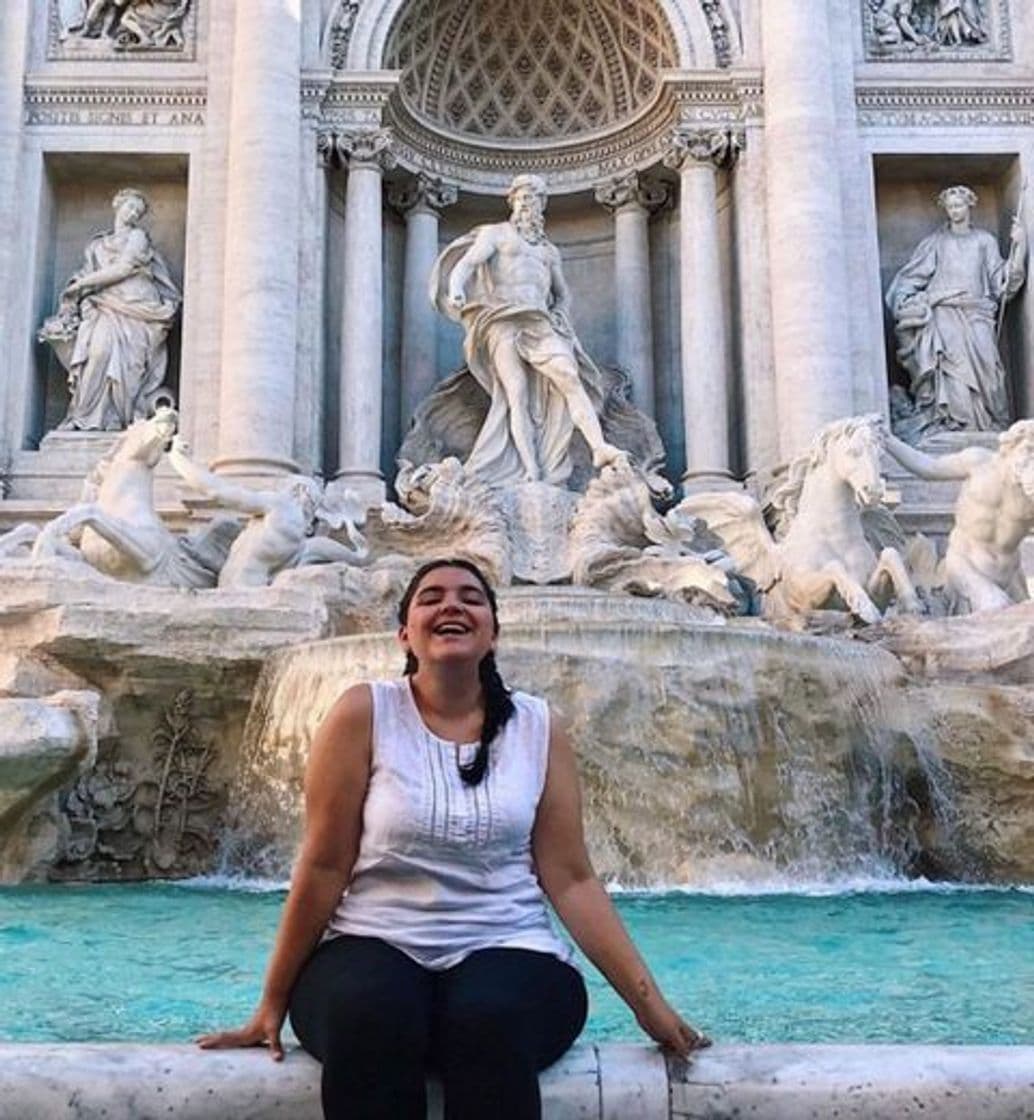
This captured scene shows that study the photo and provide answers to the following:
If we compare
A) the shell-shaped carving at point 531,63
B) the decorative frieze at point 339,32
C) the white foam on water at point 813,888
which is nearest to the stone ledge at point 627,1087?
the white foam on water at point 813,888

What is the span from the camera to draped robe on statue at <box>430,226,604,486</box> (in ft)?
48.2

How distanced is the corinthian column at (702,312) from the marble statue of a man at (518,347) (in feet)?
4.60

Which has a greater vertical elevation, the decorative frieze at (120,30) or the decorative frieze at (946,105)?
the decorative frieze at (120,30)

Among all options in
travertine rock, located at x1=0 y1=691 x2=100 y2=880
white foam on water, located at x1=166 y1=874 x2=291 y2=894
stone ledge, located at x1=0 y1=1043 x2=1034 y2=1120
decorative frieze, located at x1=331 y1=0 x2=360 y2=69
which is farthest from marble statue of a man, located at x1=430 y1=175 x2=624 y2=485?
stone ledge, located at x1=0 y1=1043 x2=1034 y2=1120

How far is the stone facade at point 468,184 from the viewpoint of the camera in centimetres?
1542

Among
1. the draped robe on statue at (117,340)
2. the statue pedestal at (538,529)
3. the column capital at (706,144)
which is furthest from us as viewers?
the column capital at (706,144)

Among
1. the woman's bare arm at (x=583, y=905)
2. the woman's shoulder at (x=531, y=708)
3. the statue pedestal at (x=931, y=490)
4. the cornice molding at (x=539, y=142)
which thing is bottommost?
the woman's bare arm at (x=583, y=905)

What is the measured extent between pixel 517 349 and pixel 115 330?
486cm

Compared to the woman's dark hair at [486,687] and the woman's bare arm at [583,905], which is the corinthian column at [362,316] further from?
the woman's bare arm at [583,905]

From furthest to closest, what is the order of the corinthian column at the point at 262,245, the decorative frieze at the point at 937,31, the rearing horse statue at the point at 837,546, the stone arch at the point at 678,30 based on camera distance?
1. the decorative frieze at the point at 937,31
2. the stone arch at the point at 678,30
3. the corinthian column at the point at 262,245
4. the rearing horse statue at the point at 837,546

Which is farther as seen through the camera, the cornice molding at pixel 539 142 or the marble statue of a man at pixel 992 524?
the cornice molding at pixel 539 142

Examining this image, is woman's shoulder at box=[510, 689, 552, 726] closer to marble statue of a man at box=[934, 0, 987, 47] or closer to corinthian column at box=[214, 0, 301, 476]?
corinthian column at box=[214, 0, 301, 476]

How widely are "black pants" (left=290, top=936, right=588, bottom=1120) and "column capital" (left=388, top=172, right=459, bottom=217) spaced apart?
15771 millimetres

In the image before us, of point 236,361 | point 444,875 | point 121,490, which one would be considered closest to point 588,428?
point 236,361
